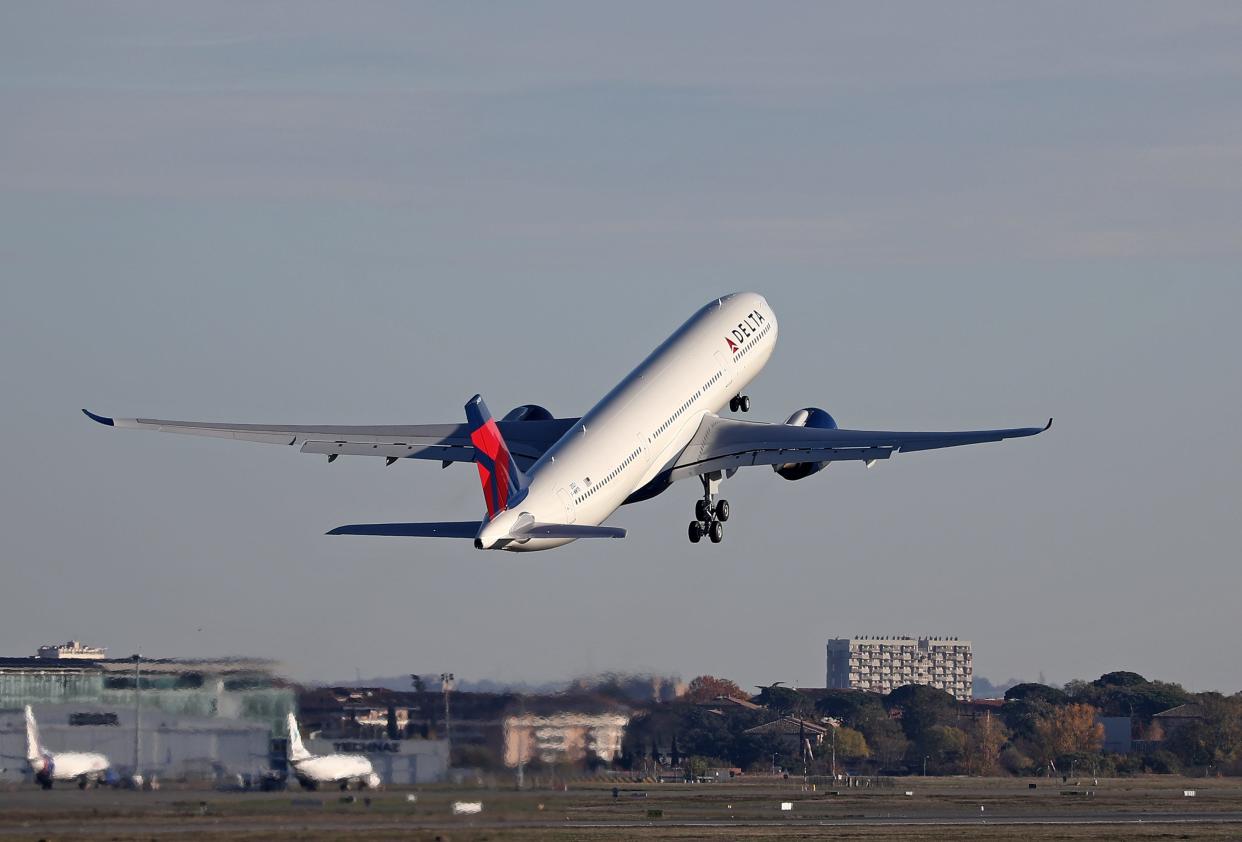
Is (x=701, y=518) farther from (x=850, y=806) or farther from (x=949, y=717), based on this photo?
(x=949, y=717)

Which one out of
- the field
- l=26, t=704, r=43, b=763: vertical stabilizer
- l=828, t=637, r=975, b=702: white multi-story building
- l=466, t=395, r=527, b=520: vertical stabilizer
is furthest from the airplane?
l=828, t=637, r=975, b=702: white multi-story building

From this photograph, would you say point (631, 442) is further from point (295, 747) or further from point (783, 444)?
point (295, 747)

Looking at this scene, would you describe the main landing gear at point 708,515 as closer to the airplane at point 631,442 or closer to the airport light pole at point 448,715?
the airplane at point 631,442

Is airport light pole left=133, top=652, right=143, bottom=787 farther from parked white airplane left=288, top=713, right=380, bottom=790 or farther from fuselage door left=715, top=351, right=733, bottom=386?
fuselage door left=715, top=351, right=733, bottom=386

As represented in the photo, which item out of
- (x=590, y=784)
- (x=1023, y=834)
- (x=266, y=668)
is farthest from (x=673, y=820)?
(x=266, y=668)

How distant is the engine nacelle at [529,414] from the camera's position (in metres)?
70.8

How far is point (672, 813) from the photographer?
2474 inches

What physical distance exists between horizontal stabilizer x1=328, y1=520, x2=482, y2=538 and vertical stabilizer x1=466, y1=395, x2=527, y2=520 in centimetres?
80

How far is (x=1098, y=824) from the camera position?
2405 inches

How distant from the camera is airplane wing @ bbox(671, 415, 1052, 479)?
64812mm

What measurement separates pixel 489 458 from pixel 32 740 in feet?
52.9

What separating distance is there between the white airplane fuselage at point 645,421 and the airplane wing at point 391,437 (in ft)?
13.2

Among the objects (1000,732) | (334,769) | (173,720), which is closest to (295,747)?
(334,769)

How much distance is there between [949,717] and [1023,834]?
103 ft
